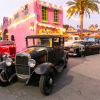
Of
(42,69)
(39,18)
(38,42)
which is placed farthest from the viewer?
(39,18)

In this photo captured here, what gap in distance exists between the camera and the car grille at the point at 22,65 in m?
3.17

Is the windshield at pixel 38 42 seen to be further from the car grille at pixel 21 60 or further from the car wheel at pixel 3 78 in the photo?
the car wheel at pixel 3 78

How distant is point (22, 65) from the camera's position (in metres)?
3.21

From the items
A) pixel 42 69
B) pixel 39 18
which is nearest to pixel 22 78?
pixel 42 69

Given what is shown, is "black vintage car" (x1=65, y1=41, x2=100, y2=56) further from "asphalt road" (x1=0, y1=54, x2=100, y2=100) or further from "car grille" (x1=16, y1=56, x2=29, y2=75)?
"car grille" (x1=16, y1=56, x2=29, y2=75)

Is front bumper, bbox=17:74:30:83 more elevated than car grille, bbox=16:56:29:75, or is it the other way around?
car grille, bbox=16:56:29:75

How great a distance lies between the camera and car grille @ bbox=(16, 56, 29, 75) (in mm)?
3174

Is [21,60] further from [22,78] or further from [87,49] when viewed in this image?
[87,49]

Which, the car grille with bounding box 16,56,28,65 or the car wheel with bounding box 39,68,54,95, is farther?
the car grille with bounding box 16,56,28,65

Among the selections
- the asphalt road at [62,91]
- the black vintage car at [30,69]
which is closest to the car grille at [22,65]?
the black vintage car at [30,69]

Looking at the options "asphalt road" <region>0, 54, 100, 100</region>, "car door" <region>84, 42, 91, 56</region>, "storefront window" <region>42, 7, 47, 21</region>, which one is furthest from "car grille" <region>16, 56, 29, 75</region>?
"storefront window" <region>42, 7, 47, 21</region>

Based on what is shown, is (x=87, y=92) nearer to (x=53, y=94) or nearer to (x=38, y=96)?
(x=53, y=94)

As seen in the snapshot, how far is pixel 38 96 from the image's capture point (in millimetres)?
2953

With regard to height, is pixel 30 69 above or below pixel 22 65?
below
